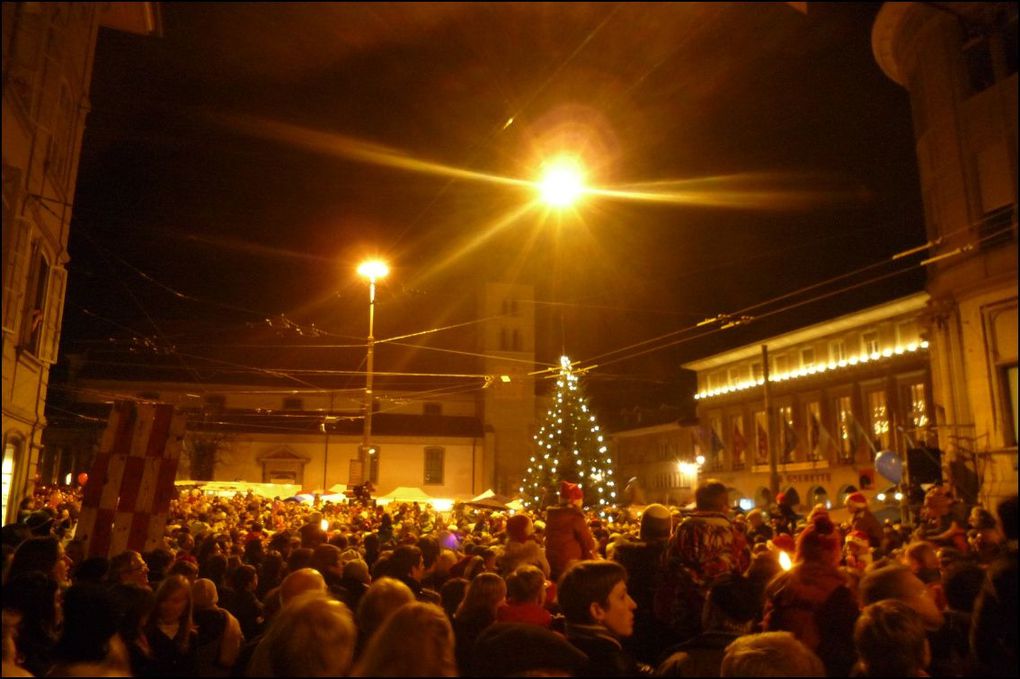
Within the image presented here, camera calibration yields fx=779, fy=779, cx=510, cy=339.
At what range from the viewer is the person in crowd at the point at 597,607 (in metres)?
3.98

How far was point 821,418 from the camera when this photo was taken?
161 feet

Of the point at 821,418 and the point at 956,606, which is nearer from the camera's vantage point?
the point at 956,606

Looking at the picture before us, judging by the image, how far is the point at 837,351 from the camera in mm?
49375

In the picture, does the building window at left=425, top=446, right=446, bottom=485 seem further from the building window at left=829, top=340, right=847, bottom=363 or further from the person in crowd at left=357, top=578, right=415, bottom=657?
the person in crowd at left=357, top=578, right=415, bottom=657

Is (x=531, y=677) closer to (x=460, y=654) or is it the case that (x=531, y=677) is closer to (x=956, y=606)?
(x=460, y=654)

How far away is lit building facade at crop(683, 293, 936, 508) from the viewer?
142 feet

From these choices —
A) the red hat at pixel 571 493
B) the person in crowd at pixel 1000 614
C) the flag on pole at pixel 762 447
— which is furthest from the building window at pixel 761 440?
the person in crowd at pixel 1000 614

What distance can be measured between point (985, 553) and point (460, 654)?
5.44 metres

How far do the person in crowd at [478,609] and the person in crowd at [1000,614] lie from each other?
2.78m

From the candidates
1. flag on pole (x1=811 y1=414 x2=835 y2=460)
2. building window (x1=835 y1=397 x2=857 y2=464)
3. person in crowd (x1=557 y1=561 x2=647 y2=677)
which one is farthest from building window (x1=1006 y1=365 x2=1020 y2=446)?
building window (x1=835 y1=397 x2=857 y2=464)

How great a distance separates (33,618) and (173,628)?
85 cm

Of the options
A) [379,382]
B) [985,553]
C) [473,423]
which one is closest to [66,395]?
[379,382]

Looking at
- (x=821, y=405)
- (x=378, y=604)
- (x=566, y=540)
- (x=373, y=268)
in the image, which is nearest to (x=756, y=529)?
(x=566, y=540)

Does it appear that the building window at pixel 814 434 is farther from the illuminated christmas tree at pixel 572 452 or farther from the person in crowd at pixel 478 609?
the person in crowd at pixel 478 609
